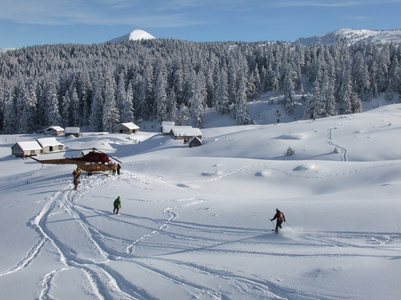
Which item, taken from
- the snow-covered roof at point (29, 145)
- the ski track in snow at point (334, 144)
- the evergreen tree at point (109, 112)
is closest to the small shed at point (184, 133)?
the ski track in snow at point (334, 144)

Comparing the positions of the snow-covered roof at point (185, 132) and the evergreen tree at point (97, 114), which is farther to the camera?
the evergreen tree at point (97, 114)

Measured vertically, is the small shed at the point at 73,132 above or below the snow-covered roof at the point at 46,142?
above

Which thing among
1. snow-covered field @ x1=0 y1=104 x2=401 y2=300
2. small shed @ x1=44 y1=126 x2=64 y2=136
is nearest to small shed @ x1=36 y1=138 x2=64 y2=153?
small shed @ x1=44 y1=126 x2=64 y2=136

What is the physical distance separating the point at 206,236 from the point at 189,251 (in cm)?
153

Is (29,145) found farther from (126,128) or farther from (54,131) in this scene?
(126,128)

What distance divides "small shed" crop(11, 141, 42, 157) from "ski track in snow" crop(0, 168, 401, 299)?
4347cm

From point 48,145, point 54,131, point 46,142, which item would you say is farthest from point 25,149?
point 54,131

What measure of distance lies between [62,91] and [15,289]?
10166 centimetres

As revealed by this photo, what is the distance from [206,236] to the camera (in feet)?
47.0

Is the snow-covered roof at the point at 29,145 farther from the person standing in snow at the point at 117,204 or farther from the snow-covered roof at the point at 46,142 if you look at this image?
the person standing in snow at the point at 117,204

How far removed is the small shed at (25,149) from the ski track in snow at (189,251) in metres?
43.5

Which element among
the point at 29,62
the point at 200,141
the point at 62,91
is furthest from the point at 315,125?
the point at 29,62

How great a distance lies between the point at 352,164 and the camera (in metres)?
30.4

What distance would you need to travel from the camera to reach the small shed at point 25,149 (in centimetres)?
5638
